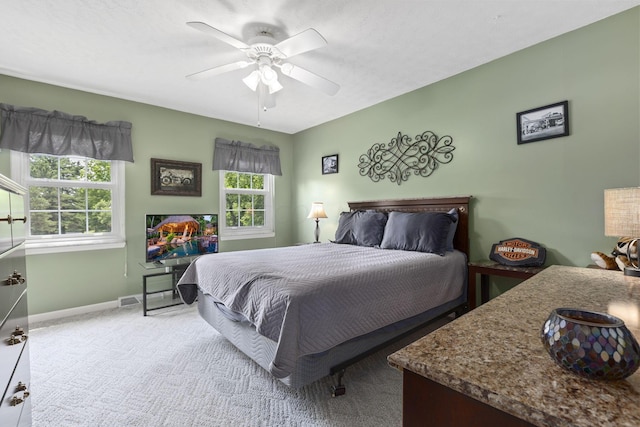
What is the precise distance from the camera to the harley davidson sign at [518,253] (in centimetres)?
247

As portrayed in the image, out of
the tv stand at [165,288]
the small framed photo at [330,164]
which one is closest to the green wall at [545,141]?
the small framed photo at [330,164]

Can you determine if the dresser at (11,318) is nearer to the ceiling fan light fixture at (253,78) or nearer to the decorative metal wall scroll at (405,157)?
the ceiling fan light fixture at (253,78)

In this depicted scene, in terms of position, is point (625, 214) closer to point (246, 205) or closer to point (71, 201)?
point (246, 205)

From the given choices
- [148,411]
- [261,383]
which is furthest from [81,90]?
[261,383]

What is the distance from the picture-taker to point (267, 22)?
2178 millimetres

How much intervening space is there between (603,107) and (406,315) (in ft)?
7.21

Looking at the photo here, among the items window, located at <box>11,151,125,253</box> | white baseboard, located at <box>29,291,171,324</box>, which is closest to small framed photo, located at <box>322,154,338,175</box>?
window, located at <box>11,151,125,253</box>

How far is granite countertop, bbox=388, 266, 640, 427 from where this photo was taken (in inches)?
17.9

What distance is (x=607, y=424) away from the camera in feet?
1.37

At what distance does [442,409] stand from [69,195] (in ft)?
13.8

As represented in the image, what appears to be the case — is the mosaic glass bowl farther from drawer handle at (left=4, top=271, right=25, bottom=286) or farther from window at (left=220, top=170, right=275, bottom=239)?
window at (left=220, top=170, right=275, bottom=239)

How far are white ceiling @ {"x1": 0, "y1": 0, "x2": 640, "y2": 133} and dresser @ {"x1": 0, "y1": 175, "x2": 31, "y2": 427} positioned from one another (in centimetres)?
161

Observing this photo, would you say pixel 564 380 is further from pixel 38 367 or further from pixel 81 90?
pixel 81 90

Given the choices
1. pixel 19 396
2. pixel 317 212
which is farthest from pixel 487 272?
pixel 19 396
